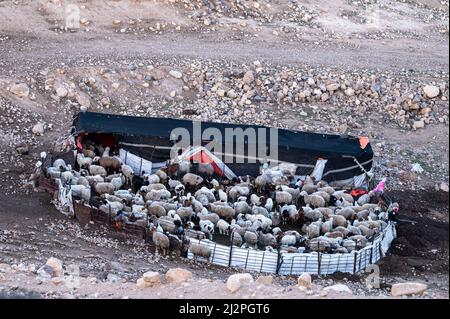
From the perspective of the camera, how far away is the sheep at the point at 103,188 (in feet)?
55.6

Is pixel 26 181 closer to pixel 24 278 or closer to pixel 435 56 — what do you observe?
pixel 24 278

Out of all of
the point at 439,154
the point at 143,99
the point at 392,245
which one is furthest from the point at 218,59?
the point at 392,245

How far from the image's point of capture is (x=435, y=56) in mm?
25891

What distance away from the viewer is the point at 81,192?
54.5ft

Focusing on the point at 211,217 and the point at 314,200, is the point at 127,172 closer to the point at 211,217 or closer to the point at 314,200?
the point at 211,217

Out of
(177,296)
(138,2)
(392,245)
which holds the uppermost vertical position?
(138,2)

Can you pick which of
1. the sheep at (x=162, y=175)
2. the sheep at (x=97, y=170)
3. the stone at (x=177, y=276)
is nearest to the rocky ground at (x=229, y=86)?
the sheep at (x=97, y=170)

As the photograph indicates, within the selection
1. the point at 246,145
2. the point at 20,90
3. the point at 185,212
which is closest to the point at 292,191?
the point at 246,145

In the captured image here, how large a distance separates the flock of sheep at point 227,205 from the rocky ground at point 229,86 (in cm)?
61

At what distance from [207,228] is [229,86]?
7.37 m

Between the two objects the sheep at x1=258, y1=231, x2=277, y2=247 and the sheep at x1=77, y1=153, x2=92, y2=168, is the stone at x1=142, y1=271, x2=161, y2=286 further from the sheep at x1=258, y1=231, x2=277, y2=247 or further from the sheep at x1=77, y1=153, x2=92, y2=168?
the sheep at x1=77, y1=153, x2=92, y2=168

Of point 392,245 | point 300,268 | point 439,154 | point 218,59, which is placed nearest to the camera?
point 300,268

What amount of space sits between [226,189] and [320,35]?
981cm

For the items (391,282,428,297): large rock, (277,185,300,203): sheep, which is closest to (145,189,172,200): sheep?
(277,185,300,203): sheep
